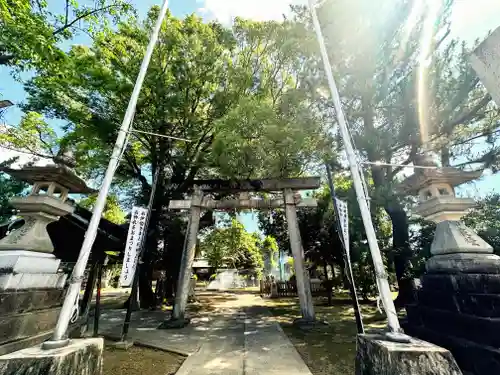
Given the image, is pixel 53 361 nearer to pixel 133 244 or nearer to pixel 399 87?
pixel 133 244

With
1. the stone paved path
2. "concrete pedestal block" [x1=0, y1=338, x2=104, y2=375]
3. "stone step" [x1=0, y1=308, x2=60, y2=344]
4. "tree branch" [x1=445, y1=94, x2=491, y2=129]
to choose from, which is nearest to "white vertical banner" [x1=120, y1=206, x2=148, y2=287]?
"stone step" [x1=0, y1=308, x2=60, y2=344]

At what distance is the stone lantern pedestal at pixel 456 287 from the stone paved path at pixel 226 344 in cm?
238

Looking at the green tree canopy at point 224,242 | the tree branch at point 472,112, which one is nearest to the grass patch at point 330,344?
the tree branch at point 472,112

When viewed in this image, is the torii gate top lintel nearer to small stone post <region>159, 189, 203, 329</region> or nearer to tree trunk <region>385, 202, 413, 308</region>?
small stone post <region>159, 189, 203, 329</region>

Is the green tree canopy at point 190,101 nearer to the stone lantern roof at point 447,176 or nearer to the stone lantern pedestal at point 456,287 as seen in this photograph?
the stone lantern roof at point 447,176

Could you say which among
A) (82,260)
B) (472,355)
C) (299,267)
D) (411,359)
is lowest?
(472,355)

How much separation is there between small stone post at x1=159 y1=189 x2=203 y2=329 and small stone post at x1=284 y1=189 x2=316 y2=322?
3.29 metres

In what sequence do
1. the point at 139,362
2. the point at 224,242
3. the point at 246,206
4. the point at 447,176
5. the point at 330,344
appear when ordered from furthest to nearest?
the point at 224,242
the point at 246,206
the point at 330,344
the point at 447,176
the point at 139,362

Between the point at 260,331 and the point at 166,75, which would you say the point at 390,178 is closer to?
the point at 260,331

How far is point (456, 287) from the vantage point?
4074mm

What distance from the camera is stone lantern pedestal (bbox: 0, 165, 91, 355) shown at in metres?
3.58

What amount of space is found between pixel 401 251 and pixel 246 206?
582 cm

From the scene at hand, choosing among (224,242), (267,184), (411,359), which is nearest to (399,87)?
(267,184)

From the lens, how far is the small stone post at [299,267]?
7.58m
